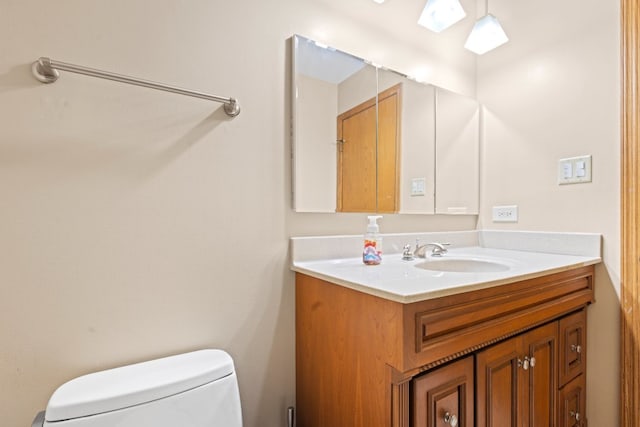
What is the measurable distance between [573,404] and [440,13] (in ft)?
5.80

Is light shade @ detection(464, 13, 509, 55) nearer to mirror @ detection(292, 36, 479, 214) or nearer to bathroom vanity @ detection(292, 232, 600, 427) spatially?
mirror @ detection(292, 36, 479, 214)

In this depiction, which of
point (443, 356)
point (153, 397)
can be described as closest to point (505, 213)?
point (443, 356)

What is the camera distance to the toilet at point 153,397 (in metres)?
0.68

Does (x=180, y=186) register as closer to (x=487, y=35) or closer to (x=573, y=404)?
(x=487, y=35)

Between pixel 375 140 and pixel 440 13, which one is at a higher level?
pixel 440 13

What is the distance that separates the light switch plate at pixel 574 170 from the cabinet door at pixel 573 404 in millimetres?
843

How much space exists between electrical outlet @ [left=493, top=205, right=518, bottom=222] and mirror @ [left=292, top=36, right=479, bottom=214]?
11cm

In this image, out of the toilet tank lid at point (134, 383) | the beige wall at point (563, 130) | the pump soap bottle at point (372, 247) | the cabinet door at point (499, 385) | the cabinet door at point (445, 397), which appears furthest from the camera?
the beige wall at point (563, 130)

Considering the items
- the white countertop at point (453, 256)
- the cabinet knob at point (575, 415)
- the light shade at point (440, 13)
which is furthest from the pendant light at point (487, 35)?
the cabinet knob at point (575, 415)

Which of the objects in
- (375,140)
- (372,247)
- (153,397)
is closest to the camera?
(153,397)

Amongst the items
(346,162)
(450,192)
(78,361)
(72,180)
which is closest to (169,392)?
(78,361)

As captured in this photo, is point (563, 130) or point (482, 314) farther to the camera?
point (563, 130)

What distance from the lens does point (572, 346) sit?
1.27 meters

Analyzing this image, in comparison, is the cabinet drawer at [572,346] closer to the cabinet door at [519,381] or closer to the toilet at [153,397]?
the cabinet door at [519,381]
